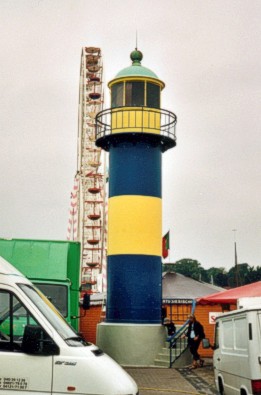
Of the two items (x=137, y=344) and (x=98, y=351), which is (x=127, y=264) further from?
(x=98, y=351)

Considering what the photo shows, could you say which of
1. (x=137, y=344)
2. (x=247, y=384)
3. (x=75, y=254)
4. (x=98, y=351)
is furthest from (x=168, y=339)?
(x=98, y=351)

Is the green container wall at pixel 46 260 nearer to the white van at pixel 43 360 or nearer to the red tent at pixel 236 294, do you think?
the red tent at pixel 236 294

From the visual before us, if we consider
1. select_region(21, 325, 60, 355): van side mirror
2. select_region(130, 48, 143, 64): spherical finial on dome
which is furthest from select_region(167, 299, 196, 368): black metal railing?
select_region(21, 325, 60, 355): van side mirror

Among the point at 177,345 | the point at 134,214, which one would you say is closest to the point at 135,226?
the point at 134,214

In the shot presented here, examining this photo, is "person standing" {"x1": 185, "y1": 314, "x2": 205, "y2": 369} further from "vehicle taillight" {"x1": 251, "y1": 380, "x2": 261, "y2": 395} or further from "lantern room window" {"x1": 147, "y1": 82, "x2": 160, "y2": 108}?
"vehicle taillight" {"x1": 251, "y1": 380, "x2": 261, "y2": 395}

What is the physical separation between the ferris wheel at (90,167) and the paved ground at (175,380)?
49.6 metres

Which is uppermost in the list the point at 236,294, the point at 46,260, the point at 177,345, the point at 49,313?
the point at 46,260

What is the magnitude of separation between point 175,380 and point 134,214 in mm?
7440

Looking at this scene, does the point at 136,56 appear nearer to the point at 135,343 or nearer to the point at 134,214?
the point at 134,214

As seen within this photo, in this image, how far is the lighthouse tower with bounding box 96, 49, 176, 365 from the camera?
2402cm

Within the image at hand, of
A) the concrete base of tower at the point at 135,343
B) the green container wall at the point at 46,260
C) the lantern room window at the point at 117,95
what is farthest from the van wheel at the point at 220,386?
the lantern room window at the point at 117,95

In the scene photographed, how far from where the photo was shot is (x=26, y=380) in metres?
6.88

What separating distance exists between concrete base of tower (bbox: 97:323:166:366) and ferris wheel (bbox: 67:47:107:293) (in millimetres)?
47366

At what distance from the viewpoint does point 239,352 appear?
1181cm
